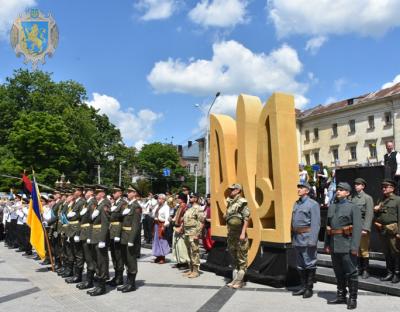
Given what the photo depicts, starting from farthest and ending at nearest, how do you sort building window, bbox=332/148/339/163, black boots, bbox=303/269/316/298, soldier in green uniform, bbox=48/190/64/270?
building window, bbox=332/148/339/163
soldier in green uniform, bbox=48/190/64/270
black boots, bbox=303/269/316/298

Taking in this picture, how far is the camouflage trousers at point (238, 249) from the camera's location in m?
8.53

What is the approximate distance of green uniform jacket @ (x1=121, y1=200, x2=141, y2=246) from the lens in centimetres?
827

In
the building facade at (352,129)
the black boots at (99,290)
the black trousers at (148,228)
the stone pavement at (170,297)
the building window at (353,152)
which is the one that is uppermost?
the building facade at (352,129)

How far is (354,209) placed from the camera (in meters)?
6.96

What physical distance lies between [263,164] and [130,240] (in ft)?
10.1

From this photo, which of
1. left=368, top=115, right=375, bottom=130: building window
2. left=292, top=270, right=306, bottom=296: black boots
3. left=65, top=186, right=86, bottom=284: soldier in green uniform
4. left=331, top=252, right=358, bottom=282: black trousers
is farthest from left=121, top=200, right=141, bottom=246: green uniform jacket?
left=368, top=115, right=375, bottom=130: building window

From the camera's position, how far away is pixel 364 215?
7.77 metres

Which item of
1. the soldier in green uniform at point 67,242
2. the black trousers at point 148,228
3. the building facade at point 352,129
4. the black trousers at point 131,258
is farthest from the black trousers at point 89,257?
the building facade at point 352,129

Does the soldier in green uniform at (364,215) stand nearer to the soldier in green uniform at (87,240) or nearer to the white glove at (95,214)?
the white glove at (95,214)

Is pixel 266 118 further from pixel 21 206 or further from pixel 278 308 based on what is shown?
pixel 21 206

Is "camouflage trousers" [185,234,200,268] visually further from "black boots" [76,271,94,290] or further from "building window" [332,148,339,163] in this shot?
"building window" [332,148,339,163]

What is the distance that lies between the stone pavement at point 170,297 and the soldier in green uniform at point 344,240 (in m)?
0.32

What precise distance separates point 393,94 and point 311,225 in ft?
163

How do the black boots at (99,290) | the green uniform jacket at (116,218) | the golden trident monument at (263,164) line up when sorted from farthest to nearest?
the golden trident monument at (263,164), the green uniform jacket at (116,218), the black boots at (99,290)
